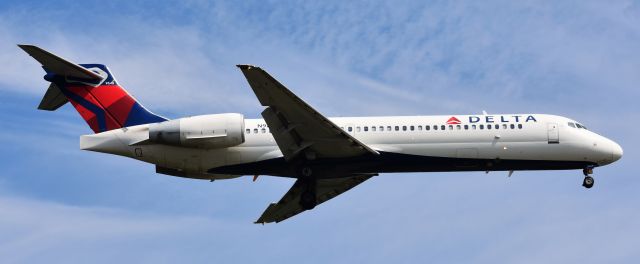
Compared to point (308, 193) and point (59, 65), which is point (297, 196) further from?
point (59, 65)

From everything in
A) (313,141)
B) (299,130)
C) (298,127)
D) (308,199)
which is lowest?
(308,199)

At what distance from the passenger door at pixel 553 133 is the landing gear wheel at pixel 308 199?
32.0 feet

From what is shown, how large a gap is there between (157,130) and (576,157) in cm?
1671

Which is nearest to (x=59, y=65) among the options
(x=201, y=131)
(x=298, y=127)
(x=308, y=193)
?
(x=201, y=131)

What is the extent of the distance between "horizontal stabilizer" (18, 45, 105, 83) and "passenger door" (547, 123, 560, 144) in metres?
18.2

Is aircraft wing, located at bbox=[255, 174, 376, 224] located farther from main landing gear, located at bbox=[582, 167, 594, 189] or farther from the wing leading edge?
main landing gear, located at bbox=[582, 167, 594, 189]

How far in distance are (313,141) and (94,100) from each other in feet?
30.0

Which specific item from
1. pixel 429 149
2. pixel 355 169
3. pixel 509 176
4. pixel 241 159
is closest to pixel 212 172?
pixel 241 159

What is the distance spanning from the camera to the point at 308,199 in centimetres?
4253

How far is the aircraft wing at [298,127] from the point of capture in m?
38.0

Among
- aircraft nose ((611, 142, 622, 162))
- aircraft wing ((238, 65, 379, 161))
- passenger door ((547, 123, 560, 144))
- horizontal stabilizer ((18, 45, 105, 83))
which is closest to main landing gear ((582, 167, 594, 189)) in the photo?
aircraft nose ((611, 142, 622, 162))

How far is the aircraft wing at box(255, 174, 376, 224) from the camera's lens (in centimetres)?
4547

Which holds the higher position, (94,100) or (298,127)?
(94,100)

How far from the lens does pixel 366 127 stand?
137 feet
